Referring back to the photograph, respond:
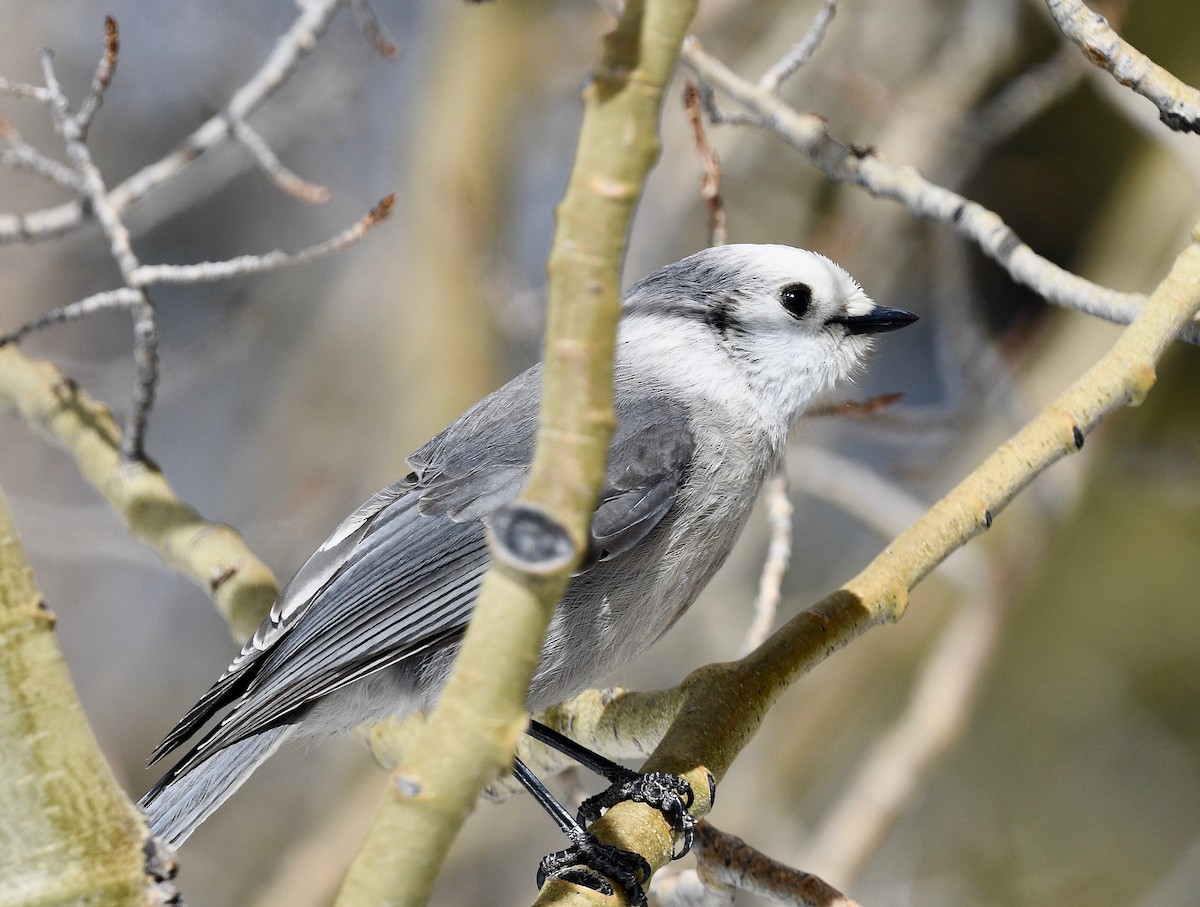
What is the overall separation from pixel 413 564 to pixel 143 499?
2.26 ft

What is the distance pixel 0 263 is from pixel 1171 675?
13.6 feet

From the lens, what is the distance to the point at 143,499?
2193 mm

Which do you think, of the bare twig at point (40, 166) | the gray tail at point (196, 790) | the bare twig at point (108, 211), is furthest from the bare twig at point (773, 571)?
the bare twig at point (40, 166)

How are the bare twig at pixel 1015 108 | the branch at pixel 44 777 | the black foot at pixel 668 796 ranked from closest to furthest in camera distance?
the branch at pixel 44 777
the black foot at pixel 668 796
the bare twig at pixel 1015 108

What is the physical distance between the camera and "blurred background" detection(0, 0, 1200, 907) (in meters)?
3.20

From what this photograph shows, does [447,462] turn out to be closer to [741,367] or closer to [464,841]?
[741,367]

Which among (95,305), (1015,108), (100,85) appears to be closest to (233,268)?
(95,305)

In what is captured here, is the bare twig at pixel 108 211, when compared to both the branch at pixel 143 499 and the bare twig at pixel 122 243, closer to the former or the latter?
the bare twig at pixel 122 243

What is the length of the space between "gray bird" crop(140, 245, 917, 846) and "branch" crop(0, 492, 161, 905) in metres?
0.65

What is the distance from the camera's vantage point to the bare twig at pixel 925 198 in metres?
1.66

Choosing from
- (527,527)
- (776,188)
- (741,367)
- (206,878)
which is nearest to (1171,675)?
(776,188)

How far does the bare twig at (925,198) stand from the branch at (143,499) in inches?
44.9

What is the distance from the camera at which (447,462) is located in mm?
1931

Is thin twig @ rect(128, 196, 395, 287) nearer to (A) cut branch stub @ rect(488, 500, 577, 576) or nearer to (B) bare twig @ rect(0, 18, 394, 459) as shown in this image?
(B) bare twig @ rect(0, 18, 394, 459)
